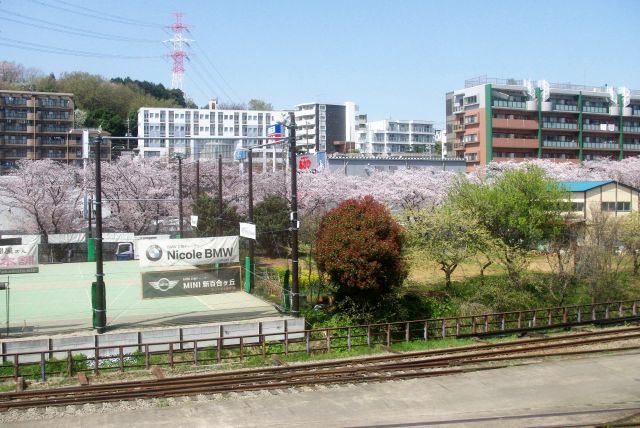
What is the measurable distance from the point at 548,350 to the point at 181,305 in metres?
12.8

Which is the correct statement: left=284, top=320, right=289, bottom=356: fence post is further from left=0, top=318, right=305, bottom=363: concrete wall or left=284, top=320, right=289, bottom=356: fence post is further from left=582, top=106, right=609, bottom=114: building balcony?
left=582, top=106, right=609, bottom=114: building balcony

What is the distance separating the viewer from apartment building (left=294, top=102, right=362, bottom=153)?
110938 millimetres

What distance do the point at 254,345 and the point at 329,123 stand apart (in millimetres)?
95507

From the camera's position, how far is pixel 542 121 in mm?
70000

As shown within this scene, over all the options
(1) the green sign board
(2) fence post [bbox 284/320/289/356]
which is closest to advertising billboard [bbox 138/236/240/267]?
(1) the green sign board

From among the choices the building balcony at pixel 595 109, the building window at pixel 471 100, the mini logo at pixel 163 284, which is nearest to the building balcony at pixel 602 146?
the building balcony at pixel 595 109

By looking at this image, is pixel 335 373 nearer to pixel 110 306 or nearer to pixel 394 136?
pixel 110 306

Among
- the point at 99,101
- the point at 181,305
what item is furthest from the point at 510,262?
the point at 99,101

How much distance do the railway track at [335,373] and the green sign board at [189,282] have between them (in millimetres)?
5984

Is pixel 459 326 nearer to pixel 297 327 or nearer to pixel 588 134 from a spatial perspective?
pixel 297 327

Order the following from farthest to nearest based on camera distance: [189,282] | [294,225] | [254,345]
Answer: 1. [189,282]
2. [294,225]
3. [254,345]

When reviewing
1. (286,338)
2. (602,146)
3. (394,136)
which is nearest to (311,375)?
(286,338)

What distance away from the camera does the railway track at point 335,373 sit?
13.1 m

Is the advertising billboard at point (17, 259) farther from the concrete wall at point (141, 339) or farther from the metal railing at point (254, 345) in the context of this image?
the metal railing at point (254, 345)
